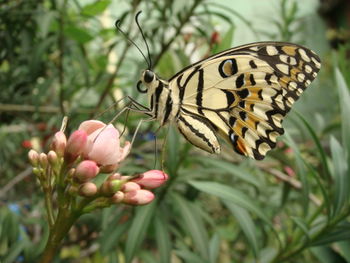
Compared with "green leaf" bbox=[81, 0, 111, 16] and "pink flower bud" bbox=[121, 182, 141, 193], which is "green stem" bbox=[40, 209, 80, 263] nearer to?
"pink flower bud" bbox=[121, 182, 141, 193]

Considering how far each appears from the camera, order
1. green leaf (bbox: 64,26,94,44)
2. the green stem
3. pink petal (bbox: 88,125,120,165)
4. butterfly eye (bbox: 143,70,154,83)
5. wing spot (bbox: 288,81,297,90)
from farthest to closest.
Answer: green leaf (bbox: 64,26,94,44) → wing spot (bbox: 288,81,297,90) → butterfly eye (bbox: 143,70,154,83) → pink petal (bbox: 88,125,120,165) → the green stem

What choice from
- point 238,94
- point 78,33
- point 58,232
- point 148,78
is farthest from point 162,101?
point 78,33

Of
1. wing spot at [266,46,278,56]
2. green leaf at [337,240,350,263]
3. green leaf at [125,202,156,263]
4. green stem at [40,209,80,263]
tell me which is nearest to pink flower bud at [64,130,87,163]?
green stem at [40,209,80,263]

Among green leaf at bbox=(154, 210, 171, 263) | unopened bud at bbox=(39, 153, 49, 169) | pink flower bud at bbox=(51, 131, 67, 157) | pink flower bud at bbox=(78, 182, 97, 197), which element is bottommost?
green leaf at bbox=(154, 210, 171, 263)

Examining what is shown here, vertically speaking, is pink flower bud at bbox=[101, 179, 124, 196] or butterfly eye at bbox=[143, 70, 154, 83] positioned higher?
butterfly eye at bbox=[143, 70, 154, 83]

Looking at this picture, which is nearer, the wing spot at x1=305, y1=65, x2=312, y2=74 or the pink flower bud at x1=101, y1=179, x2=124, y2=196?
the pink flower bud at x1=101, y1=179, x2=124, y2=196

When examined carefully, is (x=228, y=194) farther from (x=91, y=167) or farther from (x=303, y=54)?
(x=91, y=167)

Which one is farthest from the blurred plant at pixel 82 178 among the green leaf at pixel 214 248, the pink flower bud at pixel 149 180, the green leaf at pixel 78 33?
the green leaf at pixel 78 33
